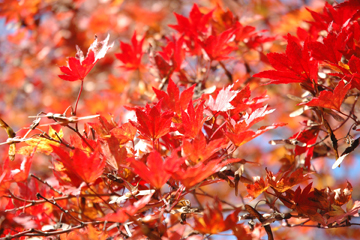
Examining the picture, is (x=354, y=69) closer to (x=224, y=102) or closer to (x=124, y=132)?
(x=224, y=102)

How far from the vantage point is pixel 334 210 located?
28.8 inches

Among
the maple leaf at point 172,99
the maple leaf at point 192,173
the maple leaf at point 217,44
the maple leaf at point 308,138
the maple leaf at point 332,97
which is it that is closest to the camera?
the maple leaf at point 192,173

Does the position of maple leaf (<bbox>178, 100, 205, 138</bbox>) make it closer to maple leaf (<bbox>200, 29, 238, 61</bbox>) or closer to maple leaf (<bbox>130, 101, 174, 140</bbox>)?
maple leaf (<bbox>130, 101, 174, 140</bbox>)

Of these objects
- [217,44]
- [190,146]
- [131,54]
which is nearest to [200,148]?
[190,146]

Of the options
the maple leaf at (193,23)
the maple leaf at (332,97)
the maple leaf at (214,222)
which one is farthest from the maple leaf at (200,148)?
the maple leaf at (193,23)

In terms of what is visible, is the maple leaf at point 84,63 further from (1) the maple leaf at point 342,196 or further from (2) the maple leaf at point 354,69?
(1) the maple leaf at point 342,196

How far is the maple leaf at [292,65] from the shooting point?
716 mm

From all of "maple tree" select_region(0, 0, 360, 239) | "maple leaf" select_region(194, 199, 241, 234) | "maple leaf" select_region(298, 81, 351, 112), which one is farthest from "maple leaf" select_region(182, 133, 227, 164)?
"maple leaf" select_region(298, 81, 351, 112)

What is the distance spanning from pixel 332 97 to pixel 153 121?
41 cm

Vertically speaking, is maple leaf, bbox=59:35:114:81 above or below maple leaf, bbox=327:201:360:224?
above

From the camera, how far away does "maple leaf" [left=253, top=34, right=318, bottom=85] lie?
72 cm

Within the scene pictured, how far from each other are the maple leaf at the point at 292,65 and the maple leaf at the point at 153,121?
0.27 metres

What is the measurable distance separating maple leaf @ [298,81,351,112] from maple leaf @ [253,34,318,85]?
76 mm

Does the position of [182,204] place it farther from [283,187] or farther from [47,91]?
[47,91]
